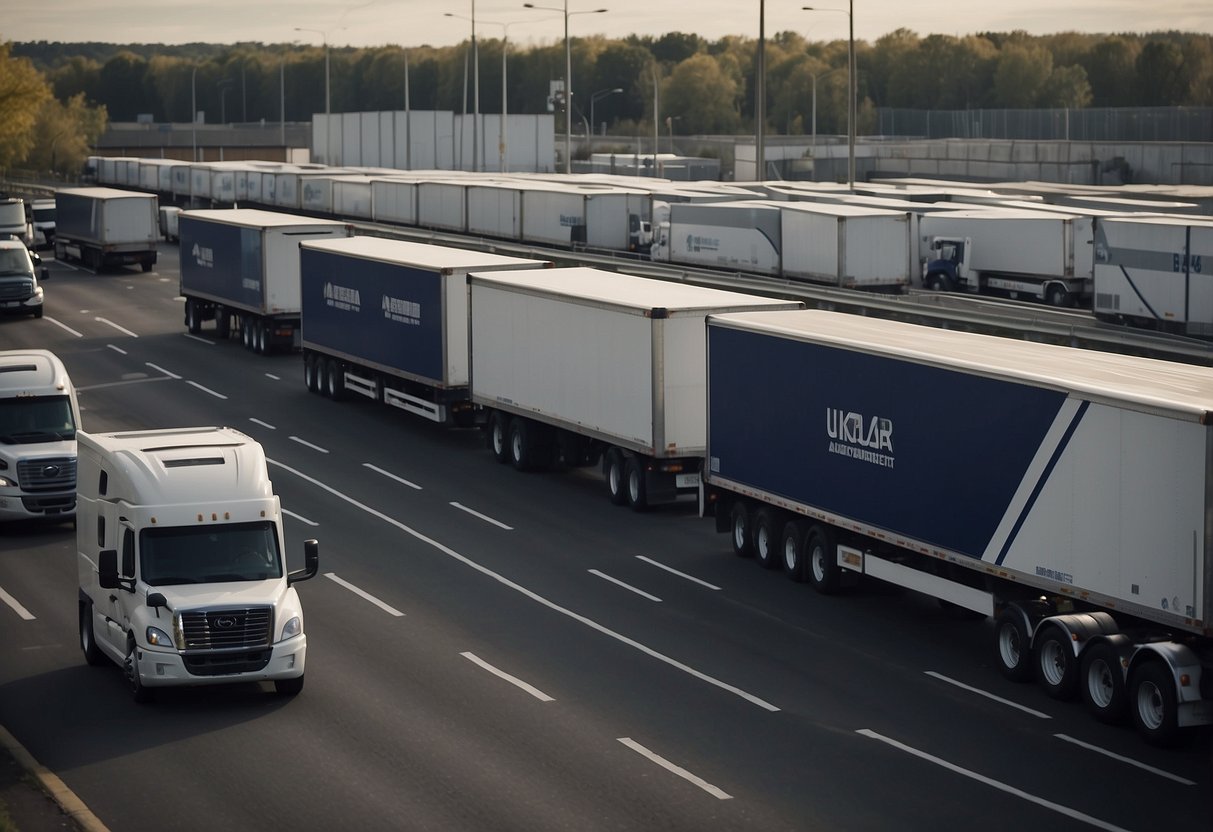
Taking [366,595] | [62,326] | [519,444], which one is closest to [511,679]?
[366,595]

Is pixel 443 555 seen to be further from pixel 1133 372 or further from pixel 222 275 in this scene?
pixel 222 275

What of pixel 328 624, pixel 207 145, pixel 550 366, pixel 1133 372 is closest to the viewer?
pixel 1133 372

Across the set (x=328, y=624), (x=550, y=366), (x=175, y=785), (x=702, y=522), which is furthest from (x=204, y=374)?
(x=175, y=785)

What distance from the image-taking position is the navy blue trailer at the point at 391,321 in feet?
119

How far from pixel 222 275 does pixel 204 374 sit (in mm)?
6779

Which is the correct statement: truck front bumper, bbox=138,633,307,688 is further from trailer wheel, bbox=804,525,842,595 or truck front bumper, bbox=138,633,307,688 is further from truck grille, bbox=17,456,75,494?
truck grille, bbox=17,456,75,494

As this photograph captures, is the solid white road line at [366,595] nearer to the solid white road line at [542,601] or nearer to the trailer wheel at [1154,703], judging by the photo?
the solid white road line at [542,601]

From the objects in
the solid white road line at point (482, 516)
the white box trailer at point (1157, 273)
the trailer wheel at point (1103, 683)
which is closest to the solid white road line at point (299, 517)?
the solid white road line at point (482, 516)

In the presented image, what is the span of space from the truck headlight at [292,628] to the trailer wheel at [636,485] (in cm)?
1183

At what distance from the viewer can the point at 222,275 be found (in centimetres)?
5209

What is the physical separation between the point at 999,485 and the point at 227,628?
922 centimetres

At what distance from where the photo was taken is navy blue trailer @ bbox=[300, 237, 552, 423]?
36312 mm

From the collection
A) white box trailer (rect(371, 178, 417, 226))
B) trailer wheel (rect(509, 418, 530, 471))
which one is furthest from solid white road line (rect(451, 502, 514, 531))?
white box trailer (rect(371, 178, 417, 226))

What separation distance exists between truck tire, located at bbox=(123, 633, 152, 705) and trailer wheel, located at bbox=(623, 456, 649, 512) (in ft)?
40.6
